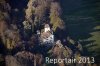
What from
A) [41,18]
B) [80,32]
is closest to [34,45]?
[41,18]

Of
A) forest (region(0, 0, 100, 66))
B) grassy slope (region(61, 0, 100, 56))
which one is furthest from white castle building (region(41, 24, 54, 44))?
grassy slope (region(61, 0, 100, 56))

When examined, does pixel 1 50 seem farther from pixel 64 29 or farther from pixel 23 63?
pixel 64 29

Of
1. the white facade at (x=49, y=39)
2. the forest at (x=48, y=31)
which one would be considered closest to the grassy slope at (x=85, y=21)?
the forest at (x=48, y=31)

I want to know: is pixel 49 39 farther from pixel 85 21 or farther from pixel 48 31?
pixel 85 21

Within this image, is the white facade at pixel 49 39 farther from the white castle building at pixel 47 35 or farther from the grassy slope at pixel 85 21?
the grassy slope at pixel 85 21

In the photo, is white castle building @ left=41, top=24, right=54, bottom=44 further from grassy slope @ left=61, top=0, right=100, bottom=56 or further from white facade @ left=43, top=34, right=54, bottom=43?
grassy slope @ left=61, top=0, right=100, bottom=56

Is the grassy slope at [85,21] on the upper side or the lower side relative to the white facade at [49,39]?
upper

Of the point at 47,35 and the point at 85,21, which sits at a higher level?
the point at 85,21

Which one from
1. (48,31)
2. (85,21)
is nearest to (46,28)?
(48,31)
